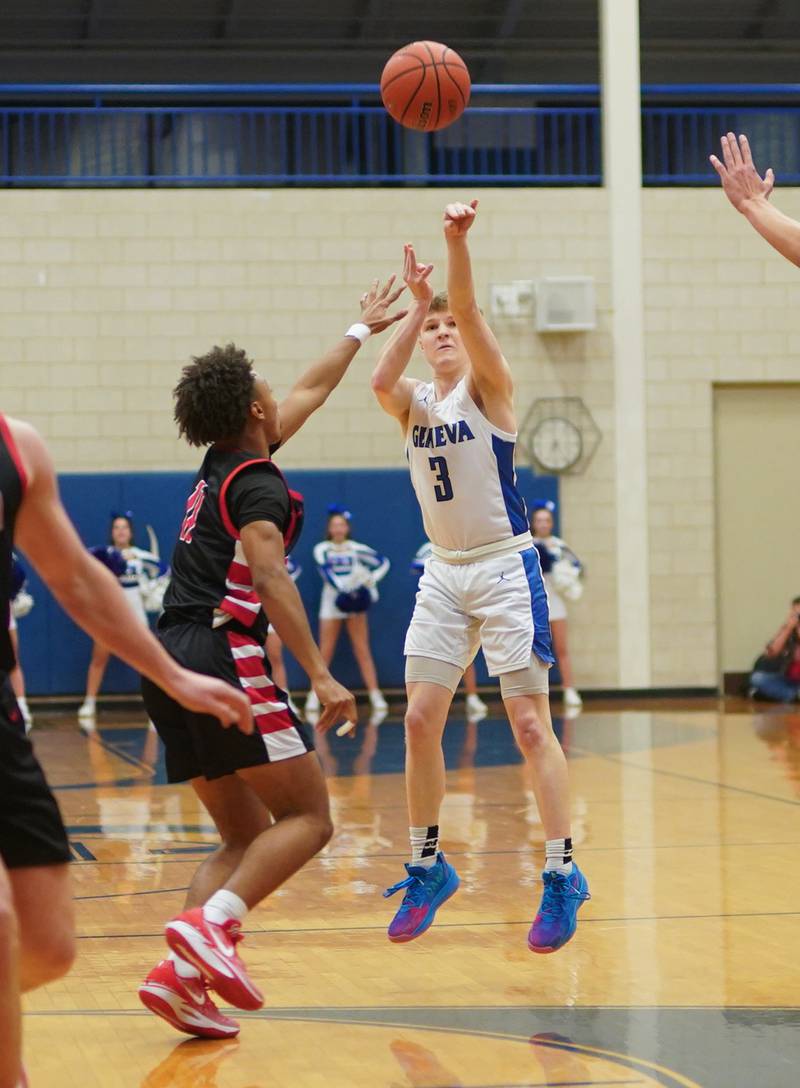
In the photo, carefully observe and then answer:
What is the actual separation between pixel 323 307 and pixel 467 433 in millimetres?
10094

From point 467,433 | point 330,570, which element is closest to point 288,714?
point 467,433

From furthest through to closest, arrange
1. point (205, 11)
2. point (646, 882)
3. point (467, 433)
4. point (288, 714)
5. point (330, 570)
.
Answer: point (205, 11) → point (330, 570) → point (646, 882) → point (467, 433) → point (288, 714)

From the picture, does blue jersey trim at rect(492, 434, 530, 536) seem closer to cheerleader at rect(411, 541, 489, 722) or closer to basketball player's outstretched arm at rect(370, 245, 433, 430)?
basketball player's outstretched arm at rect(370, 245, 433, 430)

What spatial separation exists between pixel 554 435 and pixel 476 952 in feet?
34.4

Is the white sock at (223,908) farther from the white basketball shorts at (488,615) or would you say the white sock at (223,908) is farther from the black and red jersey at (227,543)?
the white basketball shorts at (488,615)

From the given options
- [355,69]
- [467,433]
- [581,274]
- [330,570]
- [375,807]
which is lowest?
[375,807]

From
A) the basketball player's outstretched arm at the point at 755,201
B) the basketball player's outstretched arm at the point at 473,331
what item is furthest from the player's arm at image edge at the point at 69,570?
the basketball player's outstretched arm at the point at 473,331

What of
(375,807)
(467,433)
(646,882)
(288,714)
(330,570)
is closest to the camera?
(288,714)

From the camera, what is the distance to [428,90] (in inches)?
251

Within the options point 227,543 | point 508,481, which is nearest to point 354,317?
point 508,481

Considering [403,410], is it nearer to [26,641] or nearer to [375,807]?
[375,807]

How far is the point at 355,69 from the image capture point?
19.6 meters

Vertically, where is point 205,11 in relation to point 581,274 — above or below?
above

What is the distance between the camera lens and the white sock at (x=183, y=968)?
3.79 m
